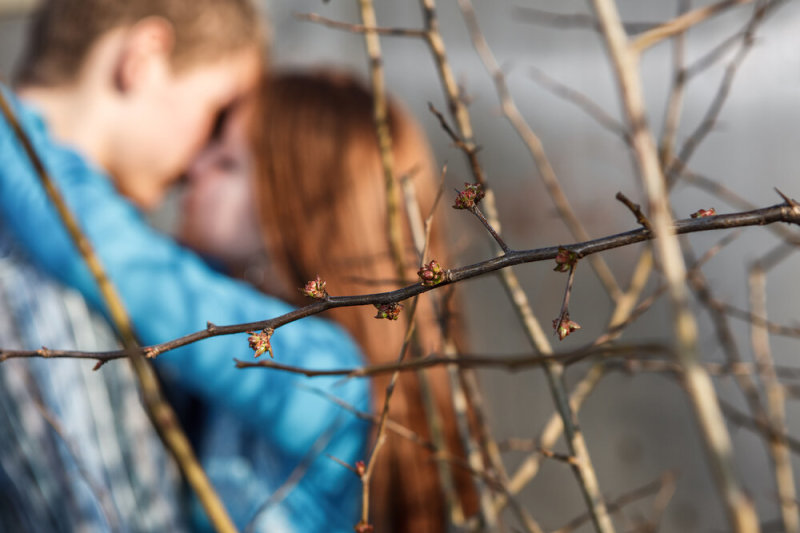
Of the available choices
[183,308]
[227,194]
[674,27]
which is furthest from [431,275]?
→ [227,194]

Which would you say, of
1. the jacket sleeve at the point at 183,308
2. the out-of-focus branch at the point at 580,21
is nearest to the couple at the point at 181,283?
the jacket sleeve at the point at 183,308

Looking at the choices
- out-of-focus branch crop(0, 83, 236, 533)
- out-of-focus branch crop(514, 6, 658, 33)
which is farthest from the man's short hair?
out-of-focus branch crop(0, 83, 236, 533)

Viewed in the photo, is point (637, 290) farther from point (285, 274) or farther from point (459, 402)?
point (285, 274)

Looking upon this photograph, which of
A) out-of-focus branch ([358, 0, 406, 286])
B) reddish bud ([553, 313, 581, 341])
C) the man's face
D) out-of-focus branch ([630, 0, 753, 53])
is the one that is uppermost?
the man's face

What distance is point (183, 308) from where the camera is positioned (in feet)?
3.03

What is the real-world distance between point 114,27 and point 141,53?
4.2 inches

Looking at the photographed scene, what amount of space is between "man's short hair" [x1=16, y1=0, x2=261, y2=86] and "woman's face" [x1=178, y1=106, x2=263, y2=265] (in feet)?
0.48

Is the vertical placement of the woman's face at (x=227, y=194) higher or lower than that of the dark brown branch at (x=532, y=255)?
higher

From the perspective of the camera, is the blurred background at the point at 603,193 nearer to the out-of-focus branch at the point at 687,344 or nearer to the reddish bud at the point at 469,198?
the reddish bud at the point at 469,198

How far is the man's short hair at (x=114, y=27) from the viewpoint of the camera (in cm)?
117

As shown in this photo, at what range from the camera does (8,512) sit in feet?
3.00

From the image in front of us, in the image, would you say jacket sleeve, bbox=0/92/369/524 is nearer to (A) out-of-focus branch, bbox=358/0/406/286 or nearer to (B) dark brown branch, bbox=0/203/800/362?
(A) out-of-focus branch, bbox=358/0/406/286

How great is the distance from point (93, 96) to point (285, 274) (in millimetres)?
503

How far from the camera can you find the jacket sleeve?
0.89m
